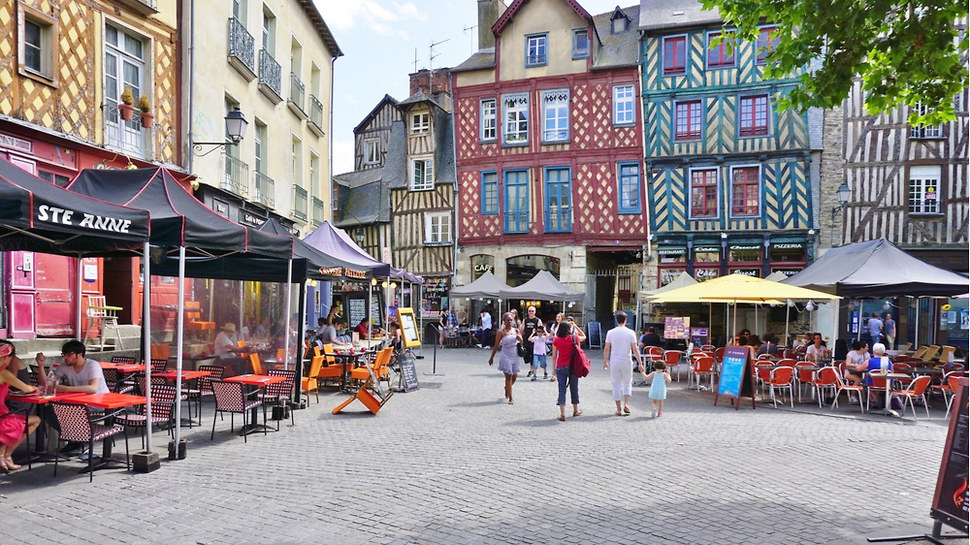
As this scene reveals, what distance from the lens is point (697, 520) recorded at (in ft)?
15.8

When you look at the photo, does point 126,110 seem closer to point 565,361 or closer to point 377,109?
point 565,361

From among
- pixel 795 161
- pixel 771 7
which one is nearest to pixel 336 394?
pixel 771 7

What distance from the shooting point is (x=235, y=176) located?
15.1m

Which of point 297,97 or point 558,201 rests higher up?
point 297,97

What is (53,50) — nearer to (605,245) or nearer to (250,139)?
(250,139)

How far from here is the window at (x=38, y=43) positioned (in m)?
9.83

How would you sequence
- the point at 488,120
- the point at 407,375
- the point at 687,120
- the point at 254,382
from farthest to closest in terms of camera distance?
the point at 488,120
the point at 687,120
the point at 407,375
the point at 254,382

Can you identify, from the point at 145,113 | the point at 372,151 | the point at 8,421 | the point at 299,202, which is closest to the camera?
the point at 8,421

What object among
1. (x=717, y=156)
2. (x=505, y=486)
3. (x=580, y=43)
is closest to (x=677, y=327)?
(x=717, y=156)

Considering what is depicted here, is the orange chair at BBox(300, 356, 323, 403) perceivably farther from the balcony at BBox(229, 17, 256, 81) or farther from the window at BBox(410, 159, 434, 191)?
the window at BBox(410, 159, 434, 191)

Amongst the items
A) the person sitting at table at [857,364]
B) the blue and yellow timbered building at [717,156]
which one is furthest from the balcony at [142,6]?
the blue and yellow timbered building at [717,156]

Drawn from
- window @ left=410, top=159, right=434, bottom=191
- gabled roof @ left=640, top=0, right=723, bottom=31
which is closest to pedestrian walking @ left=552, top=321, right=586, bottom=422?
gabled roof @ left=640, top=0, right=723, bottom=31

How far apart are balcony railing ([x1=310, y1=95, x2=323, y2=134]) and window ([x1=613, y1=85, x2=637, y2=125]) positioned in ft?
31.0

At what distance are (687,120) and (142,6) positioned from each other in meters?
16.3
